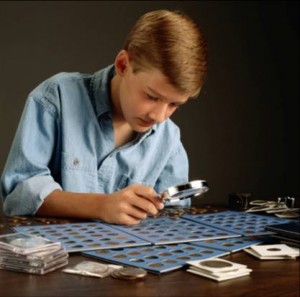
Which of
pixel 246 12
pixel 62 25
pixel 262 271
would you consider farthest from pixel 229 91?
pixel 262 271

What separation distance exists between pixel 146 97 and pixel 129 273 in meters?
0.80

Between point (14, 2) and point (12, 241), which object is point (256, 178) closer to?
point (14, 2)

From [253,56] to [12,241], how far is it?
10.1 ft

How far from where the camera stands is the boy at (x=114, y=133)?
5.15ft

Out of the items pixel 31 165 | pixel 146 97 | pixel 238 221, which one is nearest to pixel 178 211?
pixel 238 221

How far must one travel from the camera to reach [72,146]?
182 centimetres

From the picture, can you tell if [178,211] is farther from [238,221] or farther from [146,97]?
[146,97]

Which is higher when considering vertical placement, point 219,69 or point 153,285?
point 219,69

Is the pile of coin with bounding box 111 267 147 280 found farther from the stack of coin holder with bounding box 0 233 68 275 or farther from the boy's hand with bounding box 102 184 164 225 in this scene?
the boy's hand with bounding box 102 184 164 225

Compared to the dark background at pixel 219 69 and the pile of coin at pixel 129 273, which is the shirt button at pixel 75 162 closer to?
the pile of coin at pixel 129 273

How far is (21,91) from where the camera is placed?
3062 millimetres

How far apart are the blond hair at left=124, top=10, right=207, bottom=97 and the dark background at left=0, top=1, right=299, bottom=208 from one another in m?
1.49

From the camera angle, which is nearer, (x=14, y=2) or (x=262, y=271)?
(x=262, y=271)

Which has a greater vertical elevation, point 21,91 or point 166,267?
point 21,91
